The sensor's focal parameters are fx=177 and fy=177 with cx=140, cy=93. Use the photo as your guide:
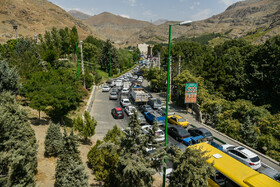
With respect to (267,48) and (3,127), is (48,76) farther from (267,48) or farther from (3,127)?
(267,48)

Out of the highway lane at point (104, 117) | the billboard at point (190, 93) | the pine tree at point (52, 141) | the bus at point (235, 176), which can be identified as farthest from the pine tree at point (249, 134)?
the pine tree at point (52, 141)

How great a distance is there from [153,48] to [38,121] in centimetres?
11798

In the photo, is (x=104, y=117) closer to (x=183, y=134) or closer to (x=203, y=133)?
(x=183, y=134)

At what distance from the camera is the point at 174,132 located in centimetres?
1825

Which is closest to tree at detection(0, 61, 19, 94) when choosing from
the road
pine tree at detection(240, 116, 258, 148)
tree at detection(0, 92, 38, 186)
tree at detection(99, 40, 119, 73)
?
tree at detection(0, 92, 38, 186)

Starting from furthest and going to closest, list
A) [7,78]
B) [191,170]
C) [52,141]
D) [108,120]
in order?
[108,120] → [7,78] → [52,141] → [191,170]

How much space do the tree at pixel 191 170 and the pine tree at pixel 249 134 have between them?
12.6m

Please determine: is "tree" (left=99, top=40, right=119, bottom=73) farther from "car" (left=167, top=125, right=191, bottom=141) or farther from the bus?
the bus

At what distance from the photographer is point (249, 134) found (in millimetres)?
17500

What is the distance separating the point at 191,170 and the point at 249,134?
13.5 m

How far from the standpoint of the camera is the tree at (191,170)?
282 inches

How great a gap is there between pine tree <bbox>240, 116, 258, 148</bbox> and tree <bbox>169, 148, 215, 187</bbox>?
12.6 meters

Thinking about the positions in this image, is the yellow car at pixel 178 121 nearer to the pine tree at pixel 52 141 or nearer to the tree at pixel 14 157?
the pine tree at pixel 52 141

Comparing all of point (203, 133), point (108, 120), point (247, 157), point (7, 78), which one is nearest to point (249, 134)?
point (203, 133)
